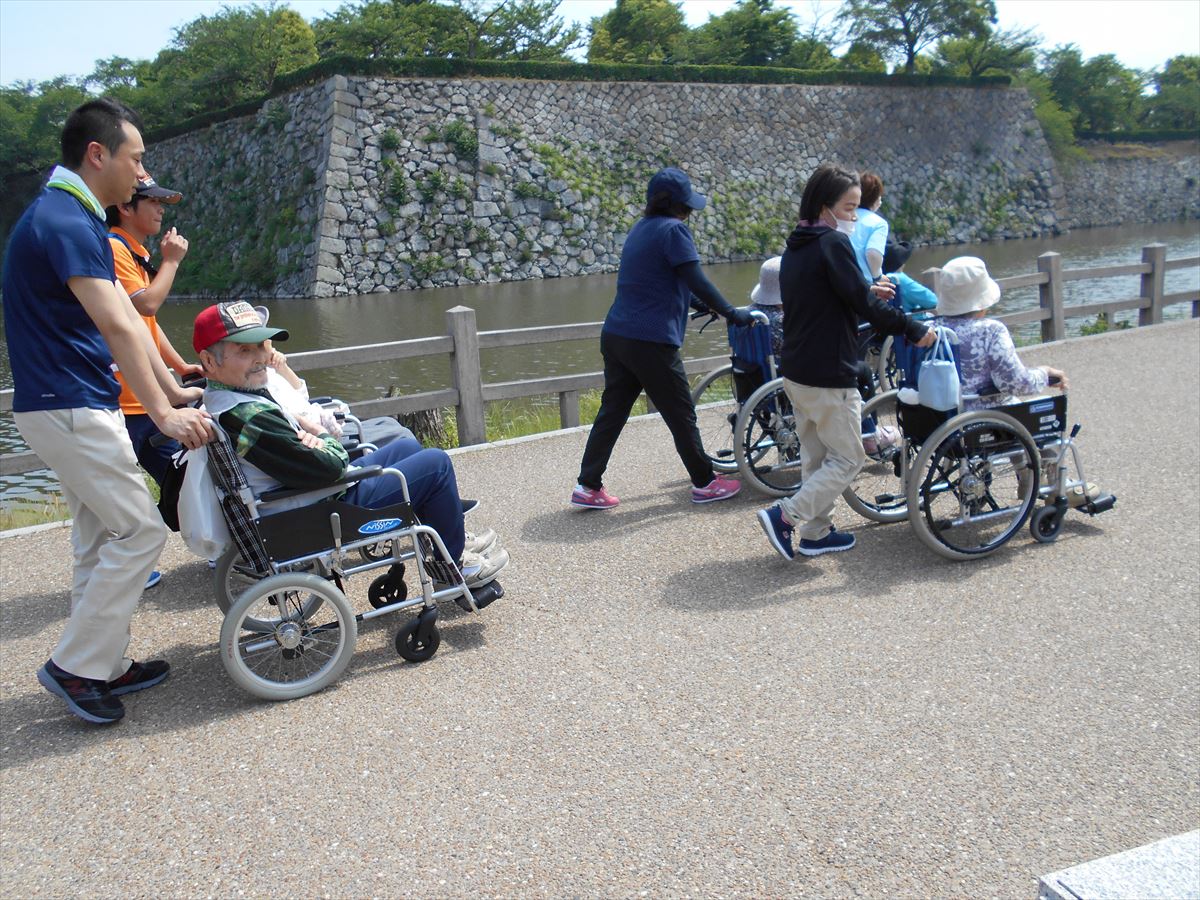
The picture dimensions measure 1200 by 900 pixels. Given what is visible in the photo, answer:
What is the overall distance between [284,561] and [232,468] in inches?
16.4

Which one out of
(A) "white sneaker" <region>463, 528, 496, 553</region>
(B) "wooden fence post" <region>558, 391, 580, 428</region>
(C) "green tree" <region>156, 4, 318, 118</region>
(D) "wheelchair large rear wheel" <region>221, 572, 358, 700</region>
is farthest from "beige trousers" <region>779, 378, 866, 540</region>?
(C) "green tree" <region>156, 4, 318, 118</region>

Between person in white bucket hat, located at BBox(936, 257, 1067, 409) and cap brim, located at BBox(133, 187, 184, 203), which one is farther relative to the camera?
person in white bucket hat, located at BBox(936, 257, 1067, 409)

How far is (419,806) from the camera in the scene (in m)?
3.14

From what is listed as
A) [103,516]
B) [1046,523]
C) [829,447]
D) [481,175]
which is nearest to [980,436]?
[1046,523]

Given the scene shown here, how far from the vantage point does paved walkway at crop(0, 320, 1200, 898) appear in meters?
2.85

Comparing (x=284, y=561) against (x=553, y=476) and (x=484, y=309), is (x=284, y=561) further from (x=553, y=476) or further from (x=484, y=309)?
(x=484, y=309)

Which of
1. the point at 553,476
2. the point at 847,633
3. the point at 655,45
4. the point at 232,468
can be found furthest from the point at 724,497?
the point at 655,45

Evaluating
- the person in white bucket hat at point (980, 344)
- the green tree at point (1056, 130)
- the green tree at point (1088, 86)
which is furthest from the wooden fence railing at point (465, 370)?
the green tree at point (1088, 86)

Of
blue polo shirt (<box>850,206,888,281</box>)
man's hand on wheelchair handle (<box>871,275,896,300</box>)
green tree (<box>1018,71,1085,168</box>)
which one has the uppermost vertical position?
green tree (<box>1018,71,1085,168</box>)

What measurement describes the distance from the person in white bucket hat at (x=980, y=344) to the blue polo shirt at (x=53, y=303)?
3.85 meters

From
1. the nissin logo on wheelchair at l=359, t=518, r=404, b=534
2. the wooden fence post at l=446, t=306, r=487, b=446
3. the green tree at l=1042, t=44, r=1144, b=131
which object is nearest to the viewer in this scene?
the nissin logo on wheelchair at l=359, t=518, r=404, b=534

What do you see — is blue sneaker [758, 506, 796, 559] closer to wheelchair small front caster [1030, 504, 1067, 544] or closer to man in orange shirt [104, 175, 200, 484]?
wheelchair small front caster [1030, 504, 1067, 544]

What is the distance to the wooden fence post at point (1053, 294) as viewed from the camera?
11711mm

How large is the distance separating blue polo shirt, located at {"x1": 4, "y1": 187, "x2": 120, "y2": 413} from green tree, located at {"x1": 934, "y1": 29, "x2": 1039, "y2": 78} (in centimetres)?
5602
